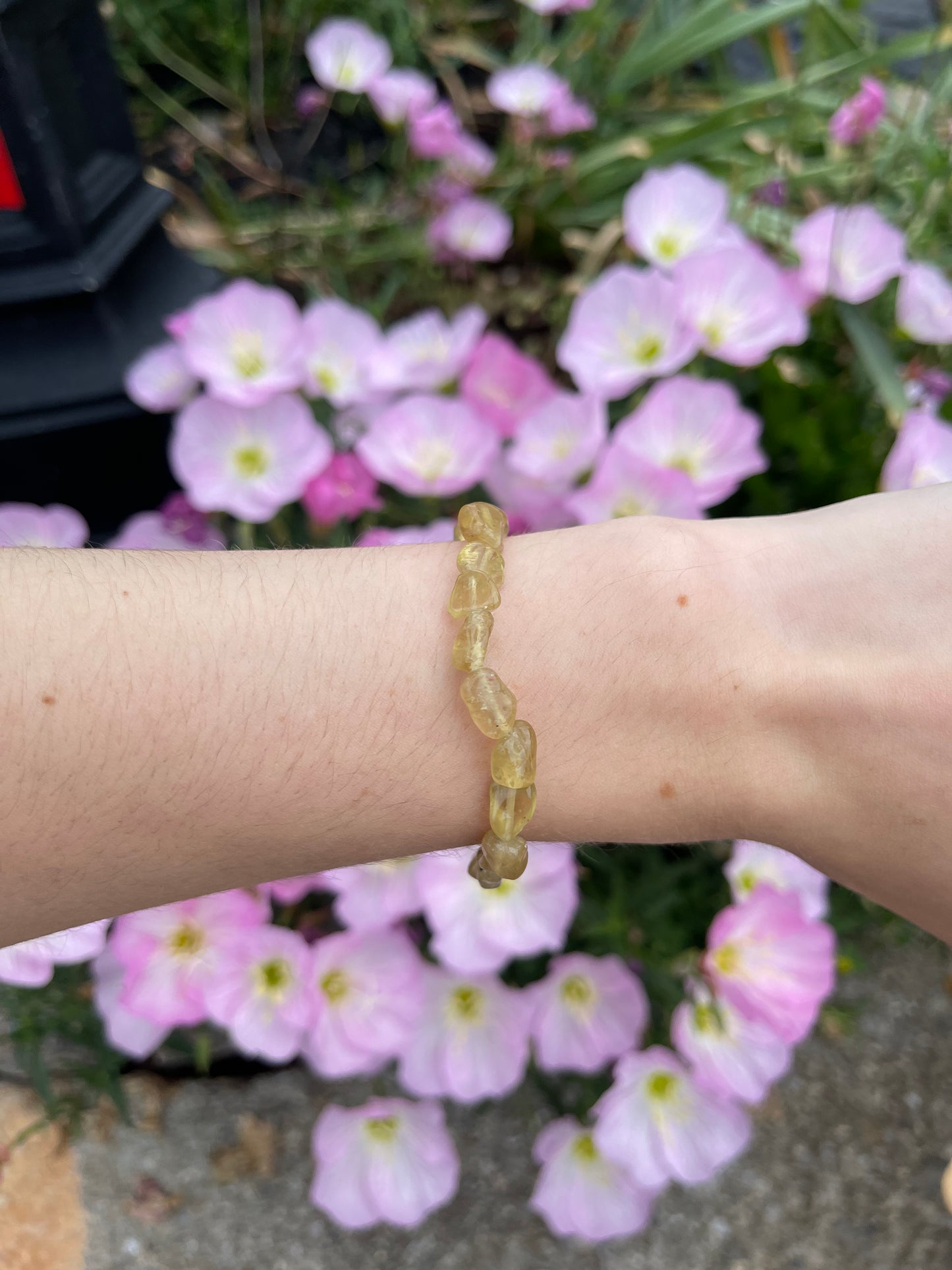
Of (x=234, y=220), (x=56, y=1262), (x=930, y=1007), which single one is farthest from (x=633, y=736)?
(x=234, y=220)

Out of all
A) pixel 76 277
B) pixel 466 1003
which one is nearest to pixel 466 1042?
pixel 466 1003

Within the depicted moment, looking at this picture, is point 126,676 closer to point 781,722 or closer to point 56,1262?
point 781,722

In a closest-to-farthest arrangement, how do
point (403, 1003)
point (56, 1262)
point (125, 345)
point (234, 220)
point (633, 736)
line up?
point (633, 736) < point (403, 1003) < point (56, 1262) < point (125, 345) < point (234, 220)

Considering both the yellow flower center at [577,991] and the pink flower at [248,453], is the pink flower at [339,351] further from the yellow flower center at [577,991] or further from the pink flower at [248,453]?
the yellow flower center at [577,991]

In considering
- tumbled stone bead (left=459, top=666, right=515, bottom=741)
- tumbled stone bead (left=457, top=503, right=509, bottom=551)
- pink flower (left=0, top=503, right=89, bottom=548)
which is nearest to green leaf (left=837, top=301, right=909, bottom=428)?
tumbled stone bead (left=457, top=503, right=509, bottom=551)

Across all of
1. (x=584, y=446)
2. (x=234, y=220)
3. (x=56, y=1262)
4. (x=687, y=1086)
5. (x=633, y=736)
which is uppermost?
(x=234, y=220)

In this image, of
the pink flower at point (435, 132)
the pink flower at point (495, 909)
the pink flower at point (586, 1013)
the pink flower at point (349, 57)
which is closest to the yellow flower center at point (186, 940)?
the pink flower at point (495, 909)

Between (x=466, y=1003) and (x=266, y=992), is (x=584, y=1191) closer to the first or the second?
(x=466, y=1003)
